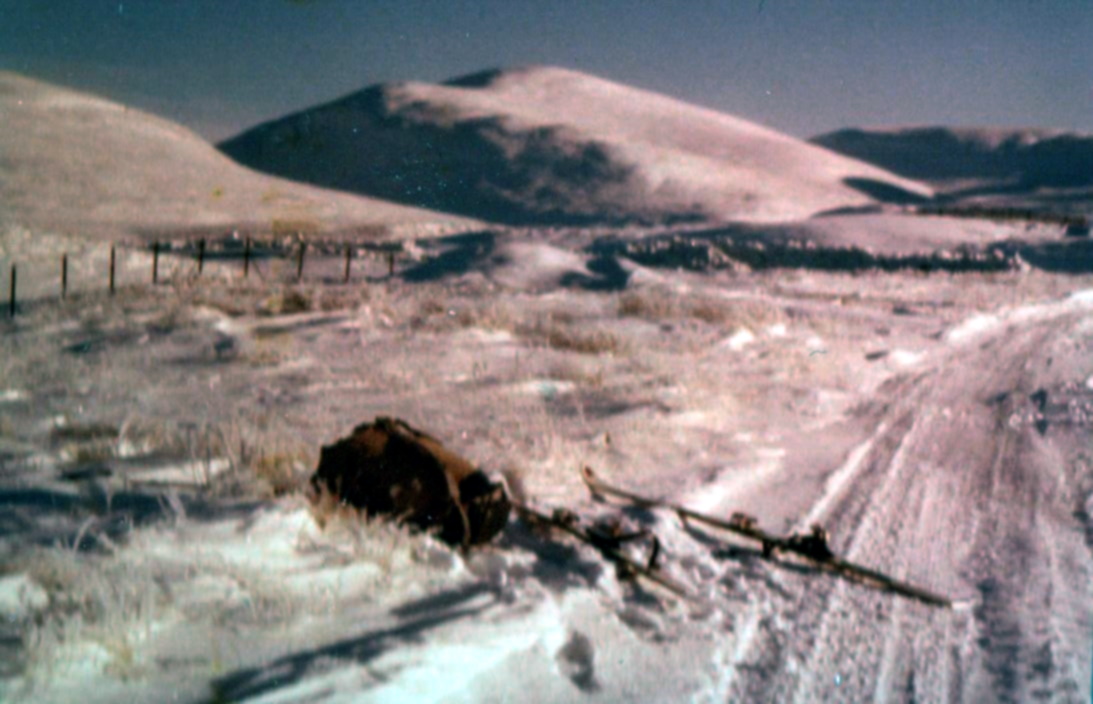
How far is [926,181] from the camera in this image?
403 feet

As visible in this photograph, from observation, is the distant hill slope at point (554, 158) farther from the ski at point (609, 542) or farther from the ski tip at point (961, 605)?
the ski tip at point (961, 605)

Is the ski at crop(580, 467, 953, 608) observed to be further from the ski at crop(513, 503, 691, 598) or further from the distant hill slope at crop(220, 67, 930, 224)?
the distant hill slope at crop(220, 67, 930, 224)

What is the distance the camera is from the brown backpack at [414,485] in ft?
15.1

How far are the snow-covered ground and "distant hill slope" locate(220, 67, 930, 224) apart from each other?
47.0 meters

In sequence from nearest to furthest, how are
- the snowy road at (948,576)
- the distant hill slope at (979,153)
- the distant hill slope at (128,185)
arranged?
the snowy road at (948,576), the distant hill slope at (128,185), the distant hill slope at (979,153)

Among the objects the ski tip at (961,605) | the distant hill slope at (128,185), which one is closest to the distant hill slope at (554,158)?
the distant hill slope at (128,185)

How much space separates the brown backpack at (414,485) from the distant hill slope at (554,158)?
53147mm

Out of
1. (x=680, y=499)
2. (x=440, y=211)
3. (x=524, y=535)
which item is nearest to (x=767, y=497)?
(x=680, y=499)

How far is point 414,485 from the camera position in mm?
4680

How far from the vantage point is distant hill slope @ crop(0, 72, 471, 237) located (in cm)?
4053

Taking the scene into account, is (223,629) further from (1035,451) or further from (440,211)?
(440,211)

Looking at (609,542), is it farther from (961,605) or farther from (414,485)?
(961,605)

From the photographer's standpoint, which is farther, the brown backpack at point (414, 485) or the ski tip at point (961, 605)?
the brown backpack at point (414, 485)

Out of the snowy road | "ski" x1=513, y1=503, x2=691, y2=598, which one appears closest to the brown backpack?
"ski" x1=513, y1=503, x2=691, y2=598
